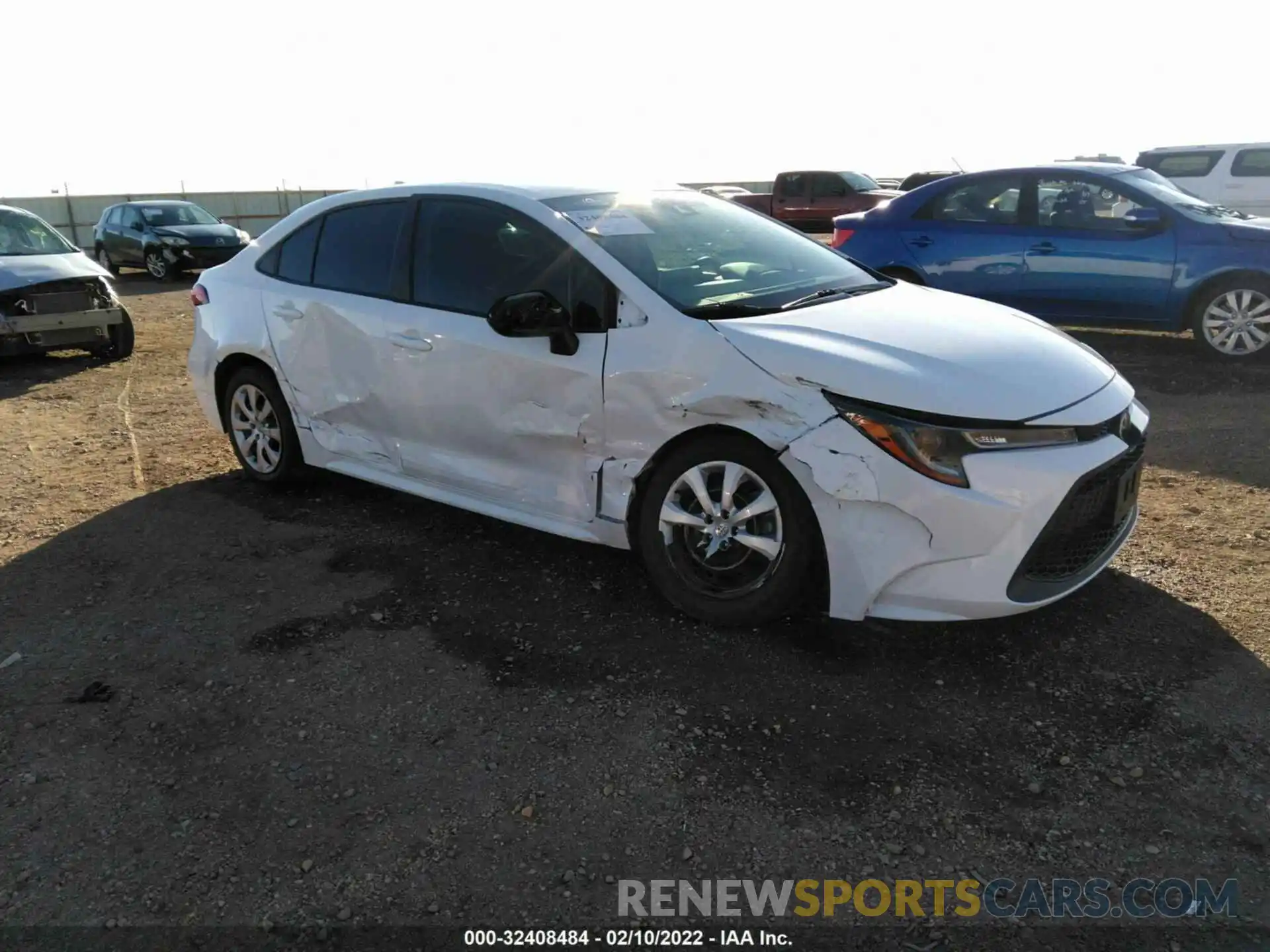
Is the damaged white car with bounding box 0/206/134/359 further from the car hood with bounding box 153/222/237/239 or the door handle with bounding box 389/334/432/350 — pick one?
the car hood with bounding box 153/222/237/239

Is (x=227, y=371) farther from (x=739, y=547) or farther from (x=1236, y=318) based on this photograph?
(x=1236, y=318)

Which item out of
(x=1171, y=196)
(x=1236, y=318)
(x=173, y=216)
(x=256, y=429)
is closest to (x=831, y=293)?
(x=256, y=429)

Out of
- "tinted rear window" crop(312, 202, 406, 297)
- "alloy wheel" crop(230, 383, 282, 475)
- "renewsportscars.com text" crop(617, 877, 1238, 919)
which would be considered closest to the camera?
"renewsportscars.com text" crop(617, 877, 1238, 919)

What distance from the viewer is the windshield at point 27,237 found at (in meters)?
9.70

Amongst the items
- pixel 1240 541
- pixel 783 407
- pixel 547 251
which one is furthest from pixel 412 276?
pixel 1240 541

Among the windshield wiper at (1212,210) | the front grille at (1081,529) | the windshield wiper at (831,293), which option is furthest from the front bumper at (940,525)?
the windshield wiper at (1212,210)

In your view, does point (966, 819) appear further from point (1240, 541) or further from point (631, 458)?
point (1240, 541)

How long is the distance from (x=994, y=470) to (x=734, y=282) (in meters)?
1.38

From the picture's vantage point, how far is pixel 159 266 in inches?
721

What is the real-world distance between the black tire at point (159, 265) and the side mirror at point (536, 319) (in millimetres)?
16802

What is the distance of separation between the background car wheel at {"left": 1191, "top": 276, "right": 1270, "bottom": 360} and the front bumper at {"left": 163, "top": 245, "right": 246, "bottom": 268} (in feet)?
52.2

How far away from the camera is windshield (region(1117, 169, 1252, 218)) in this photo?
8.00 m

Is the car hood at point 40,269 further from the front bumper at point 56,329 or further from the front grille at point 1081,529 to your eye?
the front grille at point 1081,529

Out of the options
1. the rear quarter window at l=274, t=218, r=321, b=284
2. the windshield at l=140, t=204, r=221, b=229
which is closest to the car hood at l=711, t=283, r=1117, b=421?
the rear quarter window at l=274, t=218, r=321, b=284
